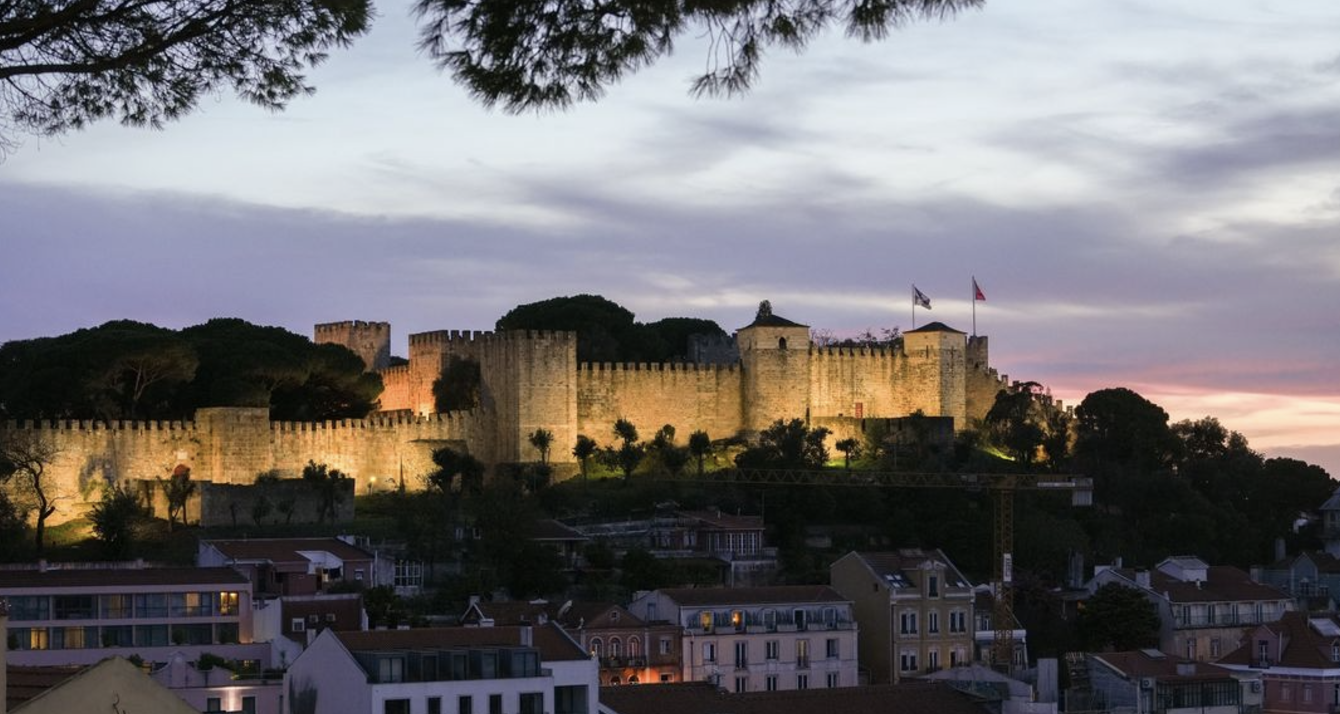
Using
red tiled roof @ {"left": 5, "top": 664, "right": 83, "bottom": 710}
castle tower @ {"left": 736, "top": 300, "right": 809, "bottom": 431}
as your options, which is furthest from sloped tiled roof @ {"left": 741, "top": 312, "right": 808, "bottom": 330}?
red tiled roof @ {"left": 5, "top": 664, "right": 83, "bottom": 710}

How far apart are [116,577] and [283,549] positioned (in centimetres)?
568

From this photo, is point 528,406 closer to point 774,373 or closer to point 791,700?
point 774,373

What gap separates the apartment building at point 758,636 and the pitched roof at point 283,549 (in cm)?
640

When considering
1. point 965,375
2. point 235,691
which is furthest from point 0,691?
point 965,375

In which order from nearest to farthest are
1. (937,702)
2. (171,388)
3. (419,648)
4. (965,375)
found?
(419,648) → (937,702) → (171,388) → (965,375)

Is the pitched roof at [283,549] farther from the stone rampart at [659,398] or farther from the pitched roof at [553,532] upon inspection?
the stone rampart at [659,398]

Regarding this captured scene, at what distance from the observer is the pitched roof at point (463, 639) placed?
123ft

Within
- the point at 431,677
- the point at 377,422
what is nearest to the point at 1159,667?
the point at 431,677

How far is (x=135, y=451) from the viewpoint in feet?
197

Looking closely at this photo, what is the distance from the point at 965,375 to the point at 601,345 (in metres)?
11.9

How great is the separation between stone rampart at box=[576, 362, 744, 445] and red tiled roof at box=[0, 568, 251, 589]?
2176cm

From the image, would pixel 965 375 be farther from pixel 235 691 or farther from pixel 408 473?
pixel 235 691

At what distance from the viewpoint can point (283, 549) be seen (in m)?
52.1

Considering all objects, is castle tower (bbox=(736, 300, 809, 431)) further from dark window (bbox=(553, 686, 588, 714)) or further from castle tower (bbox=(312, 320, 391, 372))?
dark window (bbox=(553, 686, 588, 714))
